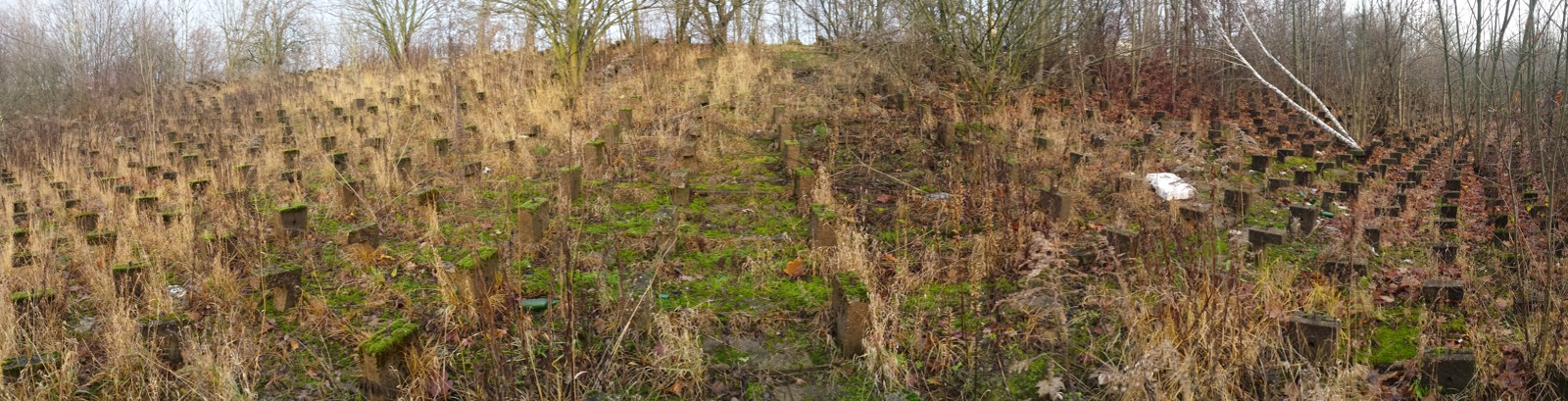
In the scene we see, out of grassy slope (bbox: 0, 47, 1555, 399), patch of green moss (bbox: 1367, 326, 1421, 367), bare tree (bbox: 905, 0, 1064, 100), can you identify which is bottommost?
patch of green moss (bbox: 1367, 326, 1421, 367)

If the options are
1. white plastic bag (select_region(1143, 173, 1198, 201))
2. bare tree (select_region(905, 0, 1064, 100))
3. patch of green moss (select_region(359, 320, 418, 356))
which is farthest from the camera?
bare tree (select_region(905, 0, 1064, 100))

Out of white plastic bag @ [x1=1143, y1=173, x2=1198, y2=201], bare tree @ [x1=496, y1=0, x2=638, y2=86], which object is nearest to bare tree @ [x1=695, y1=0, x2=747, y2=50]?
bare tree @ [x1=496, y1=0, x2=638, y2=86]

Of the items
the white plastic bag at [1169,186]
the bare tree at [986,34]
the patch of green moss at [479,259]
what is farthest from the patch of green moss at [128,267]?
the bare tree at [986,34]

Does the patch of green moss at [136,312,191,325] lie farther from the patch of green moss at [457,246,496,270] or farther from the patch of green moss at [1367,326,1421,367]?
the patch of green moss at [1367,326,1421,367]

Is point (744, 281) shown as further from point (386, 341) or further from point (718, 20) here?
point (718, 20)

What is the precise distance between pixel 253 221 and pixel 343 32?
16.2 metres

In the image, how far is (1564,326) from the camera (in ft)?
11.5

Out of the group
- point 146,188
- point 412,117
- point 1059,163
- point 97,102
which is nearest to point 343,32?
point 97,102

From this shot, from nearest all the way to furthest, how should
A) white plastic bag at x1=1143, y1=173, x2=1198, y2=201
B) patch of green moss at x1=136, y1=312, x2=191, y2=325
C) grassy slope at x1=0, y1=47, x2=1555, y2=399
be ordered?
1. grassy slope at x1=0, y1=47, x2=1555, y2=399
2. patch of green moss at x1=136, y1=312, x2=191, y2=325
3. white plastic bag at x1=1143, y1=173, x2=1198, y2=201

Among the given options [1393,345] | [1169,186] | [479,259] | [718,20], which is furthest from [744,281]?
[718,20]

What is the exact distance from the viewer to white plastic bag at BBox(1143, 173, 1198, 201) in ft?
21.5

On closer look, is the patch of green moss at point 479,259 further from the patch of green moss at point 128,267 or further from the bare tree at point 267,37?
the bare tree at point 267,37

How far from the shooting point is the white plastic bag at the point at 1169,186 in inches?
259

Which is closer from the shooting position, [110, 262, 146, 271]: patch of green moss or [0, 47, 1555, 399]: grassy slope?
[0, 47, 1555, 399]: grassy slope
